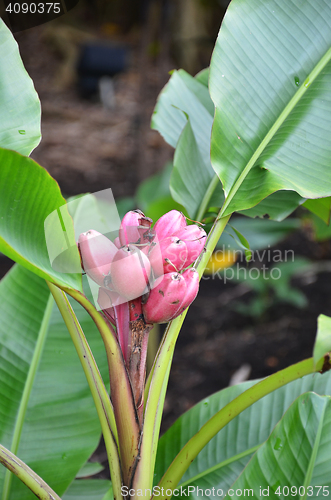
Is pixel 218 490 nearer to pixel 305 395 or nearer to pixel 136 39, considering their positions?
pixel 305 395

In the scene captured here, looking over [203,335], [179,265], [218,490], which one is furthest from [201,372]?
[179,265]

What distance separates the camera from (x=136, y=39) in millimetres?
Result: 5527

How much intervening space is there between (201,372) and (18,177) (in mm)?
1534

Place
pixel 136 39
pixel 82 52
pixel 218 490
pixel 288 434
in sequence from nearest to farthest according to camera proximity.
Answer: pixel 288 434 → pixel 218 490 → pixel 82 52 → pixel 136 39

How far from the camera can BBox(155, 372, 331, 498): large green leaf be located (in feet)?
2.08

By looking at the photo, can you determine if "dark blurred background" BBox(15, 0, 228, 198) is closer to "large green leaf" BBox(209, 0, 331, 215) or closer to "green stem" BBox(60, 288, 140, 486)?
"large green leaf" BBox(209, 0, 331, 215)

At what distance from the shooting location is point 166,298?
40 centimetres

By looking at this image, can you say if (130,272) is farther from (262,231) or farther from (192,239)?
(262,231)

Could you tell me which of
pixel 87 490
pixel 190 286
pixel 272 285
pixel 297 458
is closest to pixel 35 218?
pixel 190 286

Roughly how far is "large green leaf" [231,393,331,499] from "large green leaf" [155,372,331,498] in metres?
0.15

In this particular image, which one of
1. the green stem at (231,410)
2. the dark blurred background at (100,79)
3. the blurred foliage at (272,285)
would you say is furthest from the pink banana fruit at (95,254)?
the dark blurred background at (100,79)

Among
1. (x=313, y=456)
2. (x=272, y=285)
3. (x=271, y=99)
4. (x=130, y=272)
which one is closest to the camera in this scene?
(x=130, y=272)

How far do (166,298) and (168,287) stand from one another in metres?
0.01

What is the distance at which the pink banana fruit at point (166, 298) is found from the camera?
1.29 ft
